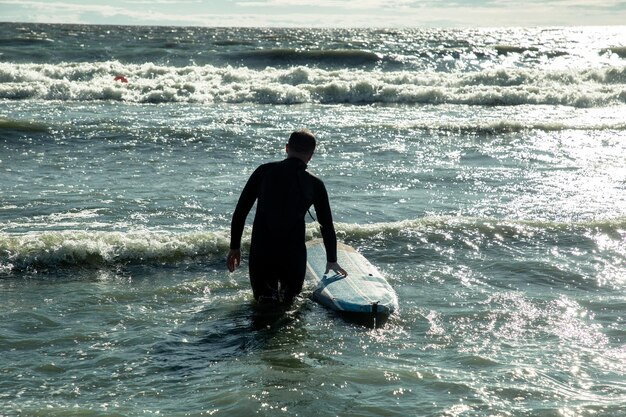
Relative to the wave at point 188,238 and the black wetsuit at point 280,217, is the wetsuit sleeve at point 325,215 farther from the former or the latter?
the wave at point 188,238

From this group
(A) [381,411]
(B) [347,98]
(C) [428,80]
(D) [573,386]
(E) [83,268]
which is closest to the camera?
(A) [381,411]

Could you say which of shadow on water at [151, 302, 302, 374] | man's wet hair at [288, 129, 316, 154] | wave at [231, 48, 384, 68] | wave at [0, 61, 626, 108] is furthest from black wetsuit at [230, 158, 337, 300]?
wave at [231, 48, 384, 68]

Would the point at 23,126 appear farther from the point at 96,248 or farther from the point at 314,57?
the point at 314,57

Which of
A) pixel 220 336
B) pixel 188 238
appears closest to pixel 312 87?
pixel 188 238

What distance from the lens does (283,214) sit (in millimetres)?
6660

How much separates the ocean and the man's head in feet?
4.46

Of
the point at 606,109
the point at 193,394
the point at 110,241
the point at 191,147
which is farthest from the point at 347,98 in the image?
the point at 193,394

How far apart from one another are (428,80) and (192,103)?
10.1 metres

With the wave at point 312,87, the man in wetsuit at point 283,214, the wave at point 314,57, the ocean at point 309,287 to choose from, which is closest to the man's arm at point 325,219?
the man in wetsuit at point 283,214

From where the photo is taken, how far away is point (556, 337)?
635 centimetres

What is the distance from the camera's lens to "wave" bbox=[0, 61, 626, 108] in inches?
1050

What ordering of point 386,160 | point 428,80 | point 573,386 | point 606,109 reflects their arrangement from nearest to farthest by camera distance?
point 573,386 < point 386,160 < point 606,109 < point 428,80

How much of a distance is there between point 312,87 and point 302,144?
22126mm

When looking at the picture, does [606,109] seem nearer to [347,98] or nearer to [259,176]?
[347,98]
